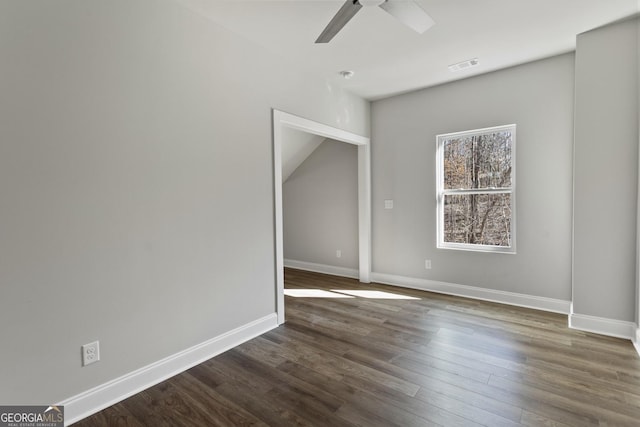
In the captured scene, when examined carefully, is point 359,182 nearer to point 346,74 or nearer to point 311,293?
point 346,74

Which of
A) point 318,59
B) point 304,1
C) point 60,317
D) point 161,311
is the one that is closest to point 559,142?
point 318,59

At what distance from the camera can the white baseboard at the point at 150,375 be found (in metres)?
1.82

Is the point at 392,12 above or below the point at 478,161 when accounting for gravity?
above

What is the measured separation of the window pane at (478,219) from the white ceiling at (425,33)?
4.97ft

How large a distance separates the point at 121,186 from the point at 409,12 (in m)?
2.18

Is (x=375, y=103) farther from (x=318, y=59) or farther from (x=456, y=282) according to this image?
(x=456, y=282)

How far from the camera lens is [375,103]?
4582 millimetres

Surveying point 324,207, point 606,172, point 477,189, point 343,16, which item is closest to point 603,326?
point 606,172

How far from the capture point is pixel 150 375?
2.13 metres

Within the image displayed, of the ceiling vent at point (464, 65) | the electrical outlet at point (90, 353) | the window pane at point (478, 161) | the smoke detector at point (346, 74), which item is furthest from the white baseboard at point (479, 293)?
the electrical outlet at point (90, 353)

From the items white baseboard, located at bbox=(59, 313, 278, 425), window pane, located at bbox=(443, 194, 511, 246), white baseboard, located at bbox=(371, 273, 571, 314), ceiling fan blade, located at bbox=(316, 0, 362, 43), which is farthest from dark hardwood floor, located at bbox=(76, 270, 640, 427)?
ceiling fan blade, located at bbox=(316, 0, 362, 43)

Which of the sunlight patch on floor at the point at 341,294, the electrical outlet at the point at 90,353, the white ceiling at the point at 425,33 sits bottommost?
the sunlight patch on floor at the point at 341,294

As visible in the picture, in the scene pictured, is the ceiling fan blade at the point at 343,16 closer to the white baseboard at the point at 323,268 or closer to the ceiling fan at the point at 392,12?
the ceiling fan at the point at 392,12

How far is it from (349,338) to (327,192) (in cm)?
293
